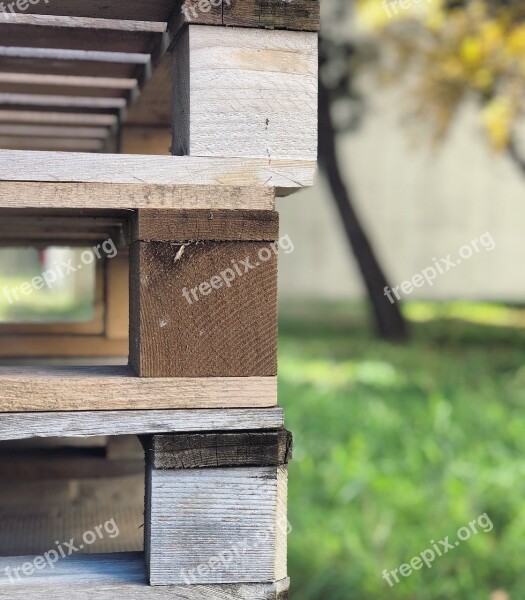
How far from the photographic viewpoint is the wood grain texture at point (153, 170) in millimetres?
1452

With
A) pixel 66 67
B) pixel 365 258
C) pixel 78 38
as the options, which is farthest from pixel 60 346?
pixel 365 258

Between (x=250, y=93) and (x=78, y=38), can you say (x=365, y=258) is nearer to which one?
(x=78, y=38)

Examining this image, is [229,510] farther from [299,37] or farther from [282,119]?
[299,37]

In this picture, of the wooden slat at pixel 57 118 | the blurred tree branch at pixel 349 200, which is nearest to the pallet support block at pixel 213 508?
the wooden slat at pixel 57 118

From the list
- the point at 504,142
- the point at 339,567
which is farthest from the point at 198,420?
the point at 504,142

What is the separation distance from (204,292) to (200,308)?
3 centimetres

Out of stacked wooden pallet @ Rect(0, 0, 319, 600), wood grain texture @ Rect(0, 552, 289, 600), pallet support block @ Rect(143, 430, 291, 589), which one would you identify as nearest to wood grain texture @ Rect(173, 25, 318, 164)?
stacked wooden pallet @ Rect(0, 0, 319, 600)

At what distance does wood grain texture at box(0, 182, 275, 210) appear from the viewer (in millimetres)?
1453

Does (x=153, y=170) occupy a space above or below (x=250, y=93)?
below

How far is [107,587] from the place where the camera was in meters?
1.49
